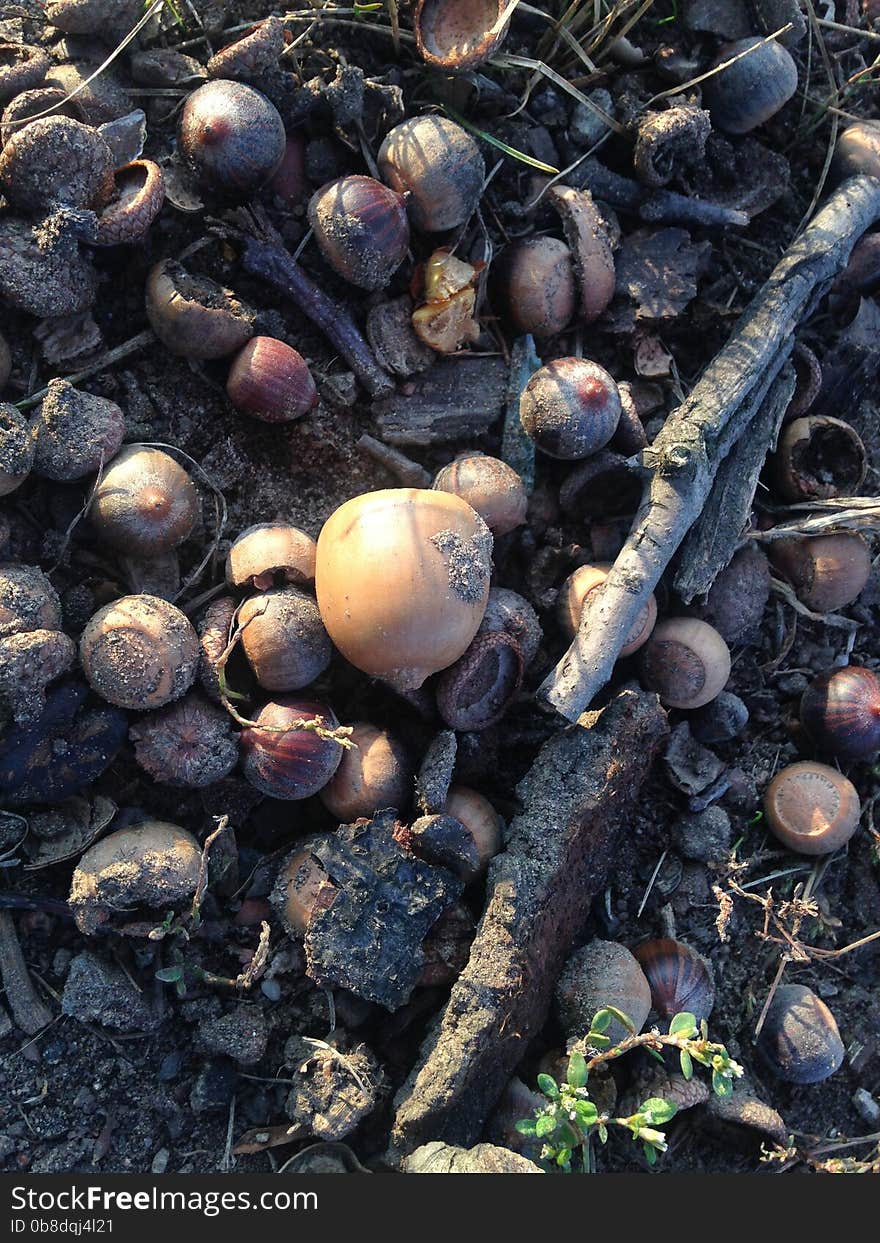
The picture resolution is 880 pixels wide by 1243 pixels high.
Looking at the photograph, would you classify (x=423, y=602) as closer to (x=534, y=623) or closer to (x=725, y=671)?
(x=534, y=623)

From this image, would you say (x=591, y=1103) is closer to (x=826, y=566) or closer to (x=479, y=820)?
(x=479, y=820)

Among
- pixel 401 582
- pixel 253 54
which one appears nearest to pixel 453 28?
pixel 253 54

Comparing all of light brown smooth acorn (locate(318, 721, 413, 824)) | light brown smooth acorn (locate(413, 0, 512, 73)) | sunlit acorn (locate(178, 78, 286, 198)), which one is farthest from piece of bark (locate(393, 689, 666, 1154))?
light brown smooth acorn (locate(413, 0, 512, 73))

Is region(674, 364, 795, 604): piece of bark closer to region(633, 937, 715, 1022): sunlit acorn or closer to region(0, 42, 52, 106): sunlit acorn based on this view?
region(633, 937, 715, 1022): sunlit acorn

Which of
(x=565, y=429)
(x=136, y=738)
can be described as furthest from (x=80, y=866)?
(x=565, y=429)

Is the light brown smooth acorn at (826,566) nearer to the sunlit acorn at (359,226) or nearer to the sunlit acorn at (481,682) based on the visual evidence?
the sunlit acorn at (481,682)

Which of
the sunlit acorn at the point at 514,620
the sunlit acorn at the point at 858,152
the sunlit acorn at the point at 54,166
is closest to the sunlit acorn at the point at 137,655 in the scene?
the sunlit acorn at the point at 514,620

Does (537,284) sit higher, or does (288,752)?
(537,284)
